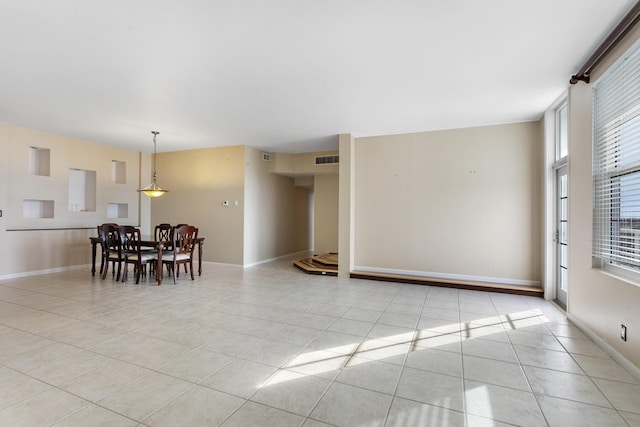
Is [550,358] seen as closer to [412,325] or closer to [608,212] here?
[412,325]

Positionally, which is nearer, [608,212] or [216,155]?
[608,212]

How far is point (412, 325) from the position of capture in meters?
3.20

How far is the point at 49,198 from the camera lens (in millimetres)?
5715

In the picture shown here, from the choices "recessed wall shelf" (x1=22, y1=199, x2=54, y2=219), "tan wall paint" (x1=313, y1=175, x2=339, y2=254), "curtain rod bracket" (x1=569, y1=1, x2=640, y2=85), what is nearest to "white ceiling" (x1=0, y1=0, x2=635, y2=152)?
"curtain rod bracket" (x1=569, y1=1, x2=640, y2=85)

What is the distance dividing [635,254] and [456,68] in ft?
7.37

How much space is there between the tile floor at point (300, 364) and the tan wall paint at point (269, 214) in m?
2.84

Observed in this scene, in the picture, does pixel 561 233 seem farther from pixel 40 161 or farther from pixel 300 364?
pixel 40 161

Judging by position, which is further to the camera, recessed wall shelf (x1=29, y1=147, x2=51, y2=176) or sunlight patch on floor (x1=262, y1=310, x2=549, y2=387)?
recessed wall shelf (x1=29, y1=147, x2=51, y2=176)

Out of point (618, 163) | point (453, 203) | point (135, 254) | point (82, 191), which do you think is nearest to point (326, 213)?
point (453, 203)

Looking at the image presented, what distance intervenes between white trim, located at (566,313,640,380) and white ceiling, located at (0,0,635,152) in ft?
8.64

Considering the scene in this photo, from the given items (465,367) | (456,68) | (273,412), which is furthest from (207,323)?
(456,68)

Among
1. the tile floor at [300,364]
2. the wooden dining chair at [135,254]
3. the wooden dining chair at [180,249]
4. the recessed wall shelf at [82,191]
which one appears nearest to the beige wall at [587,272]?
the tile floor at [300,364]

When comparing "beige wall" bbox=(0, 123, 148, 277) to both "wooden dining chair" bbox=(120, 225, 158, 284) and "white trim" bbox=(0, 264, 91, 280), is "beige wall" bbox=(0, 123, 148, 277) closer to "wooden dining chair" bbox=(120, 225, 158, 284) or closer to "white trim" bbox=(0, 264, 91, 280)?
"white trim" bbox=(0, 264, 91, 280)

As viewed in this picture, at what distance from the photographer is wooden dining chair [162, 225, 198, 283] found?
510 centimetres
